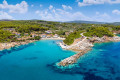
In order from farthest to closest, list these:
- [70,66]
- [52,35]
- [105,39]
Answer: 1. [52,35]
2. [105,39]
3. [70,66]

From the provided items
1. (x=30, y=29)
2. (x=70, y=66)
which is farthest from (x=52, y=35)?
(x=70, y=66)

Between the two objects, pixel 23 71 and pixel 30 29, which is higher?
pixel 30 29

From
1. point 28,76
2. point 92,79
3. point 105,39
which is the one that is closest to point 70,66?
point 92,79

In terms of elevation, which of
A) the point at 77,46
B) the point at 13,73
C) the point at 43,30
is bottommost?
the point at 13,73

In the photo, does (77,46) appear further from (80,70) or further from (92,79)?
(92,79)

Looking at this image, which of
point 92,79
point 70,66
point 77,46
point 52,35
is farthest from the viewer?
point 52,35

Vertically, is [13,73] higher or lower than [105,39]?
lower

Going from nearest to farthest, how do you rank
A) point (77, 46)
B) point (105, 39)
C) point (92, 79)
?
point (92, 79), point (77, 46), point (105, 39)

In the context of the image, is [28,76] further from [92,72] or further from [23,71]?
[92,72]

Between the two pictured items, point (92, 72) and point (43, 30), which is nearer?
point (92, 72)
